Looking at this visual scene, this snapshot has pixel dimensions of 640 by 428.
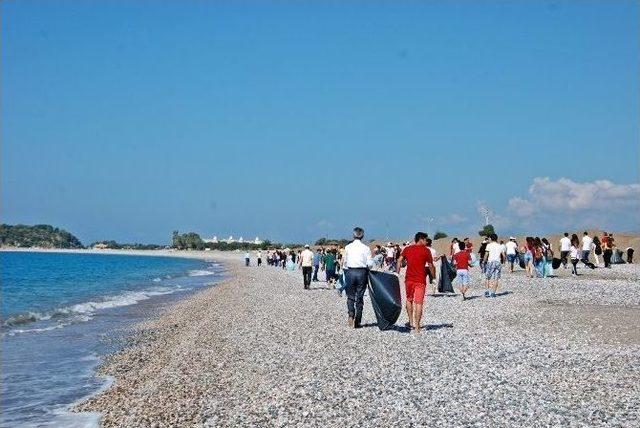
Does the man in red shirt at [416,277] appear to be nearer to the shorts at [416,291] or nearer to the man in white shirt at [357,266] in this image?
the shorts at [416,291]

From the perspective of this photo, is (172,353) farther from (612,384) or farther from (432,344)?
(612,384)

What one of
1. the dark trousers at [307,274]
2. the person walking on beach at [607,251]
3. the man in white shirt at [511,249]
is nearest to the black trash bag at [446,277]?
the dark trousers at [307,274]

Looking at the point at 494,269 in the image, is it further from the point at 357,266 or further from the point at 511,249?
the point at 511,249

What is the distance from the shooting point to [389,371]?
9.94 m

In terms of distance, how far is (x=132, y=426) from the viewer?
8.20m

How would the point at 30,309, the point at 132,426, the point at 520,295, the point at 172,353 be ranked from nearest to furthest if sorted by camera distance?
the point at 132,426
the point at 172,353
the point at 520,295
the point at 30,309

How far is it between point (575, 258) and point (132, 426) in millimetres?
26200

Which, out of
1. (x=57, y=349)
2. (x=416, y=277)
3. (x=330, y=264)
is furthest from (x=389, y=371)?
(x=330, y=264)

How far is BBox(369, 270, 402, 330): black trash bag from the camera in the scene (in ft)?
46.7

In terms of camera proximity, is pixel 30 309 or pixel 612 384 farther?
→ pixel 30 309

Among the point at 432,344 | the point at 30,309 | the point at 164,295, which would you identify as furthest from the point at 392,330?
the point at 164,295

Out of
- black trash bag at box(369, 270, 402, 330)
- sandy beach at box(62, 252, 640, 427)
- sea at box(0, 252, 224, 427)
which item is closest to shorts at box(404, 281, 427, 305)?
black trash bag at box(369, 270, 402, 330)

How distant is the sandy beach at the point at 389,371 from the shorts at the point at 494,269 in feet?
8.67

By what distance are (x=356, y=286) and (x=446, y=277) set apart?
8.87m
